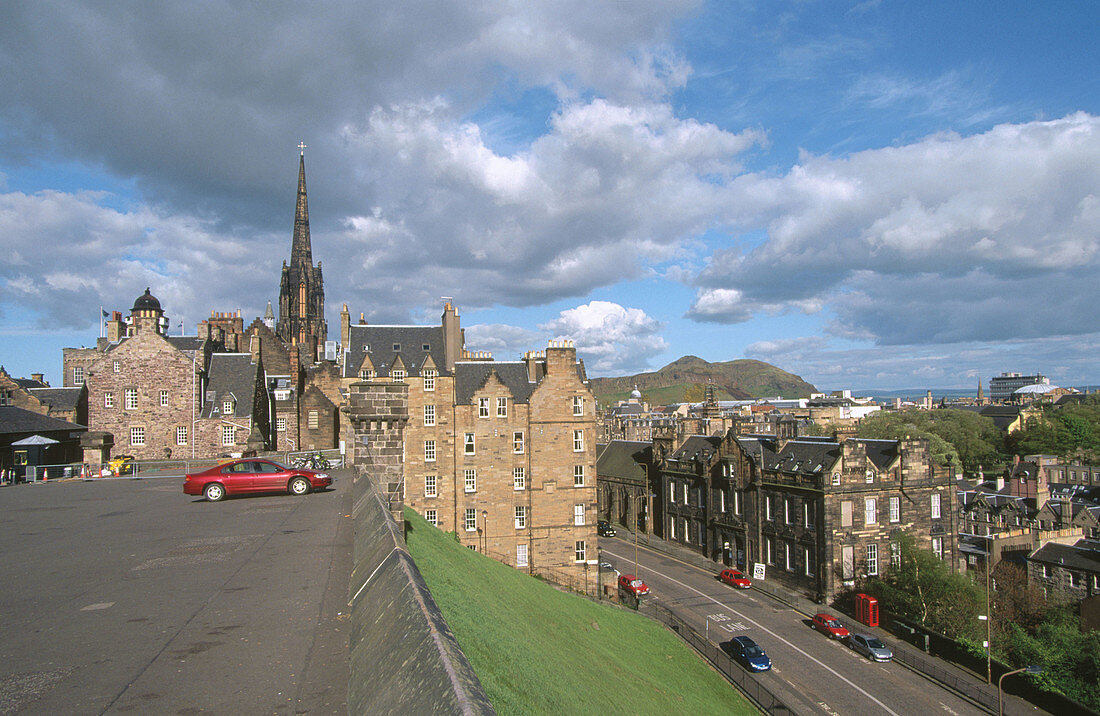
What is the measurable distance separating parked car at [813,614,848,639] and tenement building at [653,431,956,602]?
5397 millimetres

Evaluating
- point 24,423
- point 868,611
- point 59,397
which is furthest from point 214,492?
point 59,397

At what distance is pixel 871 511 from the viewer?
44.2m

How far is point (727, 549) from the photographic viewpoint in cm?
5138

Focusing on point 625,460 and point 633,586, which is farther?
point 625,460

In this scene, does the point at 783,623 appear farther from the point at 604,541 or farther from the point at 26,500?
the point at 26,500

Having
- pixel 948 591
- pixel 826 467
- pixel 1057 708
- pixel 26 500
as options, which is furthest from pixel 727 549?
pixel 26 500

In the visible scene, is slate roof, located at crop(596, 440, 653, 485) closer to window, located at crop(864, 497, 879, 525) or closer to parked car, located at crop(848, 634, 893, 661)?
window, located at crop(864, 497, 879, 525)

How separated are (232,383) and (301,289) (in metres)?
54.8

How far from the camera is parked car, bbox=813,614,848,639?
35897 mm

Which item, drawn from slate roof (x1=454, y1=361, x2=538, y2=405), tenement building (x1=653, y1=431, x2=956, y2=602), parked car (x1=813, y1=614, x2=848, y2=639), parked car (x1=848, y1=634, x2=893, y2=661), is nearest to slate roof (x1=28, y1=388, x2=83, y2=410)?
slate roof (x1=454, y1=361, x2=538, y2=405)

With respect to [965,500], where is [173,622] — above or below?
above

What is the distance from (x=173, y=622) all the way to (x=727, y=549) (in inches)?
1938

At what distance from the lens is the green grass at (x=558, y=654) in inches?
328

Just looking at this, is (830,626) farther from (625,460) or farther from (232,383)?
(232,383)
